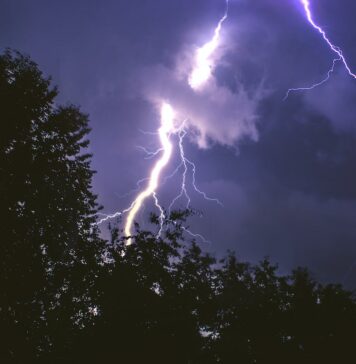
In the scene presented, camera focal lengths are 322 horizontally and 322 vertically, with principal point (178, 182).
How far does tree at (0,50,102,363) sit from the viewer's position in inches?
461

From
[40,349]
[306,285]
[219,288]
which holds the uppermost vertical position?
[306,285]

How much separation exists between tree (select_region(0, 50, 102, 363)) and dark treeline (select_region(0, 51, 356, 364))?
4 cm

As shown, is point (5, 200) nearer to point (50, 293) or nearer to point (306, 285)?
point (50, 293)

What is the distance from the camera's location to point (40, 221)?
560 inches

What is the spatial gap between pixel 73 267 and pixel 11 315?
2847mm

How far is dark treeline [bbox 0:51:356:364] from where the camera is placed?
10.7 meters

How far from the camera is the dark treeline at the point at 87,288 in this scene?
10.7 meters

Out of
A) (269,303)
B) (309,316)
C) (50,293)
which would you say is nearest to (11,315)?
(50,293)

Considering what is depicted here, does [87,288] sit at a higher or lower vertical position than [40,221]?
lower

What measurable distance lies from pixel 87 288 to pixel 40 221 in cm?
433

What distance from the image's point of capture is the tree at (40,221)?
1171 cm

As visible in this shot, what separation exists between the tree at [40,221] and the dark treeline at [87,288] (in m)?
0.04

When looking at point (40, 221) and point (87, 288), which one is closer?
point (87, 288)

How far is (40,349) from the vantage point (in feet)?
38.7
